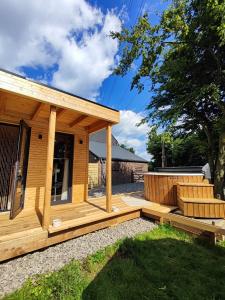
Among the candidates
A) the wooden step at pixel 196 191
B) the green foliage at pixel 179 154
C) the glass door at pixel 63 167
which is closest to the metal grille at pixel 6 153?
the glass door at pixel 63 167

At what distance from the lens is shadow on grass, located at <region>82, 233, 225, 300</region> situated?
224cm

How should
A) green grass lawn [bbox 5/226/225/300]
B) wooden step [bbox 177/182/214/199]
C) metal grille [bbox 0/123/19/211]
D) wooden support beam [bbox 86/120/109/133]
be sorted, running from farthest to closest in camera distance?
wooden support beam [bbox 86/120/109/133], wooden step [bbox 177/182/214/199], metal grille [bbox 0/123/19/211], green grass lawn [bbox 5/226/225/300]

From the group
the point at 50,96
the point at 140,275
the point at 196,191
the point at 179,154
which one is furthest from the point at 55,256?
the point at 179,154

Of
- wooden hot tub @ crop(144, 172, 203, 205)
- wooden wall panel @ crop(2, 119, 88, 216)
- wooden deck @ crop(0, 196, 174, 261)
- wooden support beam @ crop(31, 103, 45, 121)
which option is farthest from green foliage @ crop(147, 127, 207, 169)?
wooden support beam @ crop(31, 103, 45, 121)

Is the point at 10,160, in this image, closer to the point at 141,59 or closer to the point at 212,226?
the point at 212,226

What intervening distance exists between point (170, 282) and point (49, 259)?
209cm

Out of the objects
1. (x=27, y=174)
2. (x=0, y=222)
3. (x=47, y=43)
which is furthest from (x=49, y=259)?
(x=47, y=43)

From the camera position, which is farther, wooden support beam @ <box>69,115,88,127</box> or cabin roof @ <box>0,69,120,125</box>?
wooden support beam @ <box>69,115,88,127</box>

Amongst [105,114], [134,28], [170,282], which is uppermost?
[134,28]

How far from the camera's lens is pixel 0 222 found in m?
3.57

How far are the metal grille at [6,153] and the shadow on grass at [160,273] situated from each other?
144 inches

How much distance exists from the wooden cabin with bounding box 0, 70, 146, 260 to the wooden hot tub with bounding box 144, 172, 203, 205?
4.67 feet

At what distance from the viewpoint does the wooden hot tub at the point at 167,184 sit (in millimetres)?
5883

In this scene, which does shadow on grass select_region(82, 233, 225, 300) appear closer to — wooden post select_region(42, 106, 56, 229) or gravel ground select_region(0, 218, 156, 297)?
gravel ground select_region(0, 218, 156, 297)
